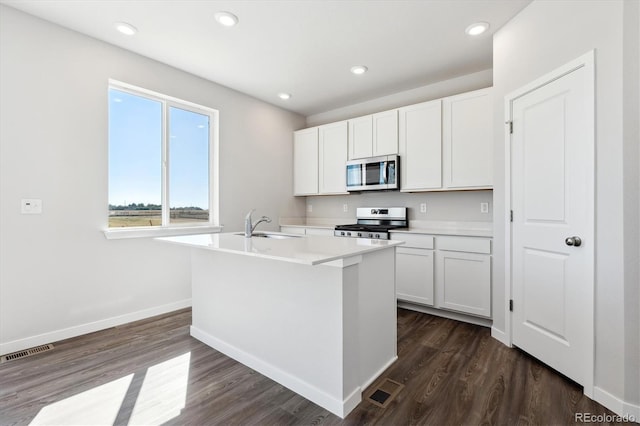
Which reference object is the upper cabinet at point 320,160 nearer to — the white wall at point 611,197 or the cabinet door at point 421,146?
the cabinet door at point 421,146

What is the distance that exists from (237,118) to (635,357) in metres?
4.21

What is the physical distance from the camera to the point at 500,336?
101 inches

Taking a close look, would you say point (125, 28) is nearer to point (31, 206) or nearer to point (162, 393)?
point (31, 206)

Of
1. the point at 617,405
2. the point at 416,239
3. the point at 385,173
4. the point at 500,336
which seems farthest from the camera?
the point at 385,173

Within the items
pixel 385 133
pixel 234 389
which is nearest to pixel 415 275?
pixel 385 133

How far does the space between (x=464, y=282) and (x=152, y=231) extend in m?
3.24

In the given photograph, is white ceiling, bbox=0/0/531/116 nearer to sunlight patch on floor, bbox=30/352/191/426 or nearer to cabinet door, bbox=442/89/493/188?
cabinet door, bbox=442/89/493/188

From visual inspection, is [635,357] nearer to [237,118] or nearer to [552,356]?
[552,356]

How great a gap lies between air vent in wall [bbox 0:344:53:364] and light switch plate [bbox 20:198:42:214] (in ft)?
3.58

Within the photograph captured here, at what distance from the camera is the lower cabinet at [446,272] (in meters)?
2.88

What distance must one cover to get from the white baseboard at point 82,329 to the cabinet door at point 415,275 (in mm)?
2523

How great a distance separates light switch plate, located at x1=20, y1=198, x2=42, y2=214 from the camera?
94.2 inches

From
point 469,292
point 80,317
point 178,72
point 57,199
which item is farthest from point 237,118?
point 469,292

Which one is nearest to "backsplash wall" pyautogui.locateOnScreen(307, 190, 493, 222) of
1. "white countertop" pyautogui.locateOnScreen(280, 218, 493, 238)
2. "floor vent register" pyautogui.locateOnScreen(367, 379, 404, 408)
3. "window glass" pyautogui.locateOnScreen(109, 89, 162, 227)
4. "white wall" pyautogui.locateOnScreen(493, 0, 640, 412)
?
"white countertop" pyautogui.locateOnScreen(280, 218, 493, 238)
